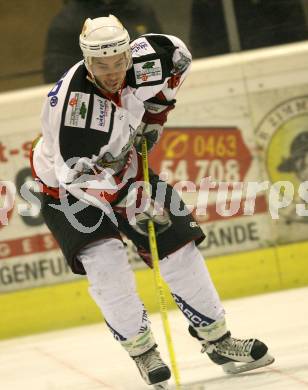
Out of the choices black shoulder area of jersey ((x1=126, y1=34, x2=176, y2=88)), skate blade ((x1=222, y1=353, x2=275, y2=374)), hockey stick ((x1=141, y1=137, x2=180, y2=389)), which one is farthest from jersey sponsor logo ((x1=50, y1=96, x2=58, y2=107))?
skate blade ((x1=222, y1=353, x2=275, y2=374))

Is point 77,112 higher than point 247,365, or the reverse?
point 77,112

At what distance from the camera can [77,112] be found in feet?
12.0

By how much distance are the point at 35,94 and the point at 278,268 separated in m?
1.60

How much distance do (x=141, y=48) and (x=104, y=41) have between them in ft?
0.89

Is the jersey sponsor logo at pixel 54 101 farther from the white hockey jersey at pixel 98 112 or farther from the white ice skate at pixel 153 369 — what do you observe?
the white ice skate at pixel 153 369

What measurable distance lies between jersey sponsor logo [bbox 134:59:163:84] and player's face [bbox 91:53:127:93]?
0.44 ft

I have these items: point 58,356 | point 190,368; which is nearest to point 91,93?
point 190,368

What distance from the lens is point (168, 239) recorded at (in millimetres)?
3910

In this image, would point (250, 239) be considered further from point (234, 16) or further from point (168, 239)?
point (168, 239)

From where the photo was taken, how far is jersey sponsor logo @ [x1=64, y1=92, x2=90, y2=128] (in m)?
3.65

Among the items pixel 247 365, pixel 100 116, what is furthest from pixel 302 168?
pixel 100 116

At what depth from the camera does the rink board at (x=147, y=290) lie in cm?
568

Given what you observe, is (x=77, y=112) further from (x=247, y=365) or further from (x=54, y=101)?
(x=247, y=365)

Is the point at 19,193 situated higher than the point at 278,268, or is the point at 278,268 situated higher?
the point at 19,193
